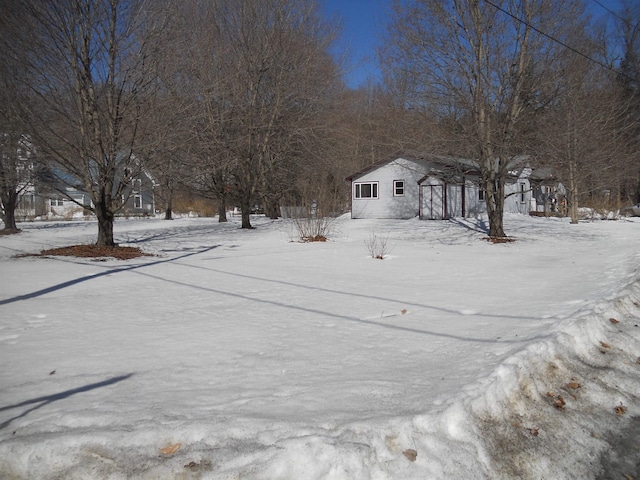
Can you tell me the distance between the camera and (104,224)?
1398 centimetres

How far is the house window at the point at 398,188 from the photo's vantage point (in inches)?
1185

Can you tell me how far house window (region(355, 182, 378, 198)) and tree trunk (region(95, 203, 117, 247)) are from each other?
778 inches

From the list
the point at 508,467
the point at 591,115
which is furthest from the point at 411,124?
the point at 508,467

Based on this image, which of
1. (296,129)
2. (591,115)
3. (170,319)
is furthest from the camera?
(296,129)

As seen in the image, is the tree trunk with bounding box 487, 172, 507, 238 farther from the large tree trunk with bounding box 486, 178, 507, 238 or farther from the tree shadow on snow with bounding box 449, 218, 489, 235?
the tree shadow on snow with bounding box 449, 218, 489, 235

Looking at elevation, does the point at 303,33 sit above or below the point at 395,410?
above

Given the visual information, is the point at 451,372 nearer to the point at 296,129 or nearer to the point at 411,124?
the point at 411,124

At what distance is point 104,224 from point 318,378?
12182 mm

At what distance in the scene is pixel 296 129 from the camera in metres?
26.9

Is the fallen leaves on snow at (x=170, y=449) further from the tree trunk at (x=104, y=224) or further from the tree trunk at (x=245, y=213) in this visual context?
the tree trunk at (x=245, y=213)

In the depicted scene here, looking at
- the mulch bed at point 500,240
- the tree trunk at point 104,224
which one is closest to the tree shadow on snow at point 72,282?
the tree trunk at point 104,224

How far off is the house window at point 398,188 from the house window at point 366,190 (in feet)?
4.20

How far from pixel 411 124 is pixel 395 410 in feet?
52.8

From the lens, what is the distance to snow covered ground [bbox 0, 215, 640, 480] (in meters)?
2.67
